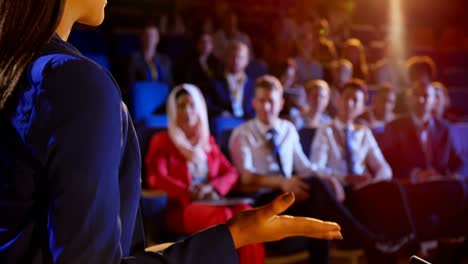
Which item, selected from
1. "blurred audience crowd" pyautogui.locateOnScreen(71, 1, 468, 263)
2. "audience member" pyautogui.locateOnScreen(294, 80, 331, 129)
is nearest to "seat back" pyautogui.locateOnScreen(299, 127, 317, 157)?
"blurred audience crowd" pyautogui.locateOnScreen(71, 1, 468, 263)

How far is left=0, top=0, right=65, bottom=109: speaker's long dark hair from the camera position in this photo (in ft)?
1.78

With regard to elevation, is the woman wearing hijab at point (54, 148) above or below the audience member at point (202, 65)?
above

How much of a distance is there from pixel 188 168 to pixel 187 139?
6.5 inches

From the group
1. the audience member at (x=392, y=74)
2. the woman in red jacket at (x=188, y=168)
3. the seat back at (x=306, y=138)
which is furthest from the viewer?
the audience member at (x=392, y=74)

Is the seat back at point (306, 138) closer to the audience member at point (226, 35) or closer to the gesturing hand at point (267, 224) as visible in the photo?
the audience member at point (226, 35)

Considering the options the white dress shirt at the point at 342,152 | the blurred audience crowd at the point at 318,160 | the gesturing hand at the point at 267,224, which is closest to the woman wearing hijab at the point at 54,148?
the gesturing hand at the point at 267,224

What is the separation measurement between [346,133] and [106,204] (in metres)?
2.80

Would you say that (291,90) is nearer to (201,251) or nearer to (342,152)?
(342,152)

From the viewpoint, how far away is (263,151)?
304 centimetres

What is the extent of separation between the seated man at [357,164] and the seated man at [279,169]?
0.33ft

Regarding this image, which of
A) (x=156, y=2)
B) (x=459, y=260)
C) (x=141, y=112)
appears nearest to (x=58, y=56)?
(x=459, y=260)

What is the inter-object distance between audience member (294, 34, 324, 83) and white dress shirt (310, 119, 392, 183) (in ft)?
5.92

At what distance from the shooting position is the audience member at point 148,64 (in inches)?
180

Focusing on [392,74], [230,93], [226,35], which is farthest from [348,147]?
[226,35]
